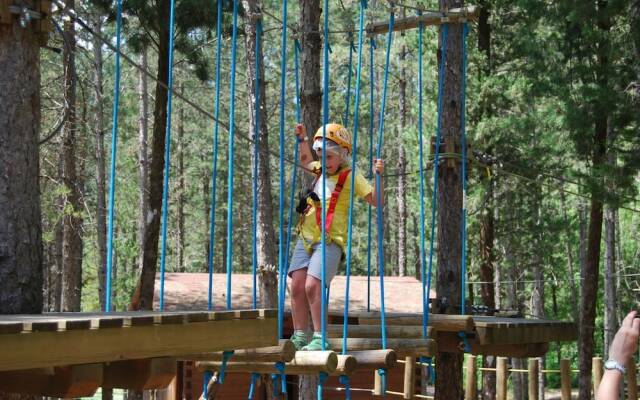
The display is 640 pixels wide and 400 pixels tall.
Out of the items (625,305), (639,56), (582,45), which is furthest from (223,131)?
(639,56)

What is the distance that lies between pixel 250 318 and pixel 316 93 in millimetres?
4814

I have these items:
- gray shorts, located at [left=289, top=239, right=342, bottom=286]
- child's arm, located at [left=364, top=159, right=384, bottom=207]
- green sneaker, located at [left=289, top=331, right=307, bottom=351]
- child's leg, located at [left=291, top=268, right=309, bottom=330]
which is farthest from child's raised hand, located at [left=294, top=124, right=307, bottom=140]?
green sneaker, located at [left=289, top=331, right=307, bottom=351]

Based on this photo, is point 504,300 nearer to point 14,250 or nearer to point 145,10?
point 145,10

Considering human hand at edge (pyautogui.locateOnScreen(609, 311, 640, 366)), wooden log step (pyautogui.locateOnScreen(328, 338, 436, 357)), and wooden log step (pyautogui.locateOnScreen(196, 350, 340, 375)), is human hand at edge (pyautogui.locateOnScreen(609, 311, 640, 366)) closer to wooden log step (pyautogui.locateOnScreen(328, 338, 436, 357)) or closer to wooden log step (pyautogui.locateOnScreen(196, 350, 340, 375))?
wooden log step (pyautogui.locateOnScreen(196, 350, 340, 375))

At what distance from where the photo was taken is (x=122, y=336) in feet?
11.4

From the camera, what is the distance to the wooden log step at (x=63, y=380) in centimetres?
357

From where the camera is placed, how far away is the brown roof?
46.9 feet

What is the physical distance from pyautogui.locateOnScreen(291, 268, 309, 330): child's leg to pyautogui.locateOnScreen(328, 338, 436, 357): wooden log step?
0.74 feet

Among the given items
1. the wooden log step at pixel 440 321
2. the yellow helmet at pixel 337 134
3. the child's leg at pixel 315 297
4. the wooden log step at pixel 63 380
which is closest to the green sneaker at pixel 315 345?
the child's leg at pixel 315 297

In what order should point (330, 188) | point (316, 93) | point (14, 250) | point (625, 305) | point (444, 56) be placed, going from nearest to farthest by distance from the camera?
→ point (14, 250) → point (330, 188) → point (444, 56) → point (316, 93) → point (625, 305)

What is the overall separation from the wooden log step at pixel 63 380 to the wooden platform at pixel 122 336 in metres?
0.20

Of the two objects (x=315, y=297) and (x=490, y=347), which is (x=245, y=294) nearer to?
(x=490, y=347)

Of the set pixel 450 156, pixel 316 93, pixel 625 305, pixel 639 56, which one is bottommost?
pixel 625 305

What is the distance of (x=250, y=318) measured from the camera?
4.18m
